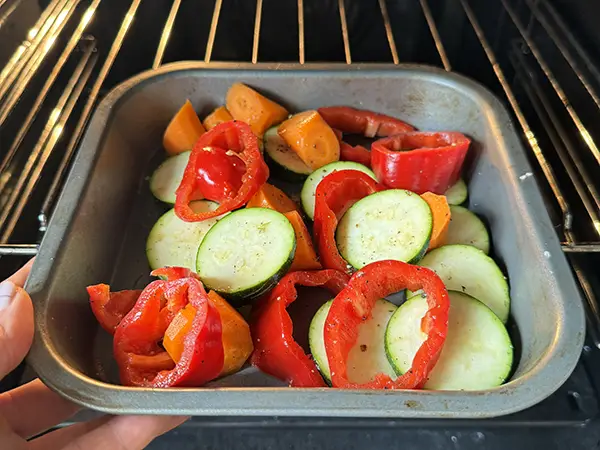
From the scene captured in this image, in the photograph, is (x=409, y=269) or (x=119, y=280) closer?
(x=409, y=269)

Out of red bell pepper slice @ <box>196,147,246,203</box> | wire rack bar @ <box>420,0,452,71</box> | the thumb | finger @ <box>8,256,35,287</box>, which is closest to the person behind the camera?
the thumb

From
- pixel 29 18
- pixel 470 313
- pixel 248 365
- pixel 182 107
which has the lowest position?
pixel 248 365

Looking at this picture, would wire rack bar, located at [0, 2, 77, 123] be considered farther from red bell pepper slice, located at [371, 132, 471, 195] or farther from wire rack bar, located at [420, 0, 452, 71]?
wire rack bar, located at [420, 0, 452, 71]

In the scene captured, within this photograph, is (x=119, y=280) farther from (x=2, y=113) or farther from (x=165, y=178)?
(x=2, y=113)

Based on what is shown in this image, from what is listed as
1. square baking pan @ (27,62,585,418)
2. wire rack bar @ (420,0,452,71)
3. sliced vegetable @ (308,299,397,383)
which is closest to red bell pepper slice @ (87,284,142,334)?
square baking pan @ (27,62,585,418)

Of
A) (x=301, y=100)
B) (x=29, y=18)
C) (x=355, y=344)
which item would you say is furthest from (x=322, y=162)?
(x=29, y=18)

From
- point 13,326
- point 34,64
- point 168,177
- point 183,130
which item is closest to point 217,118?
point 183,130
